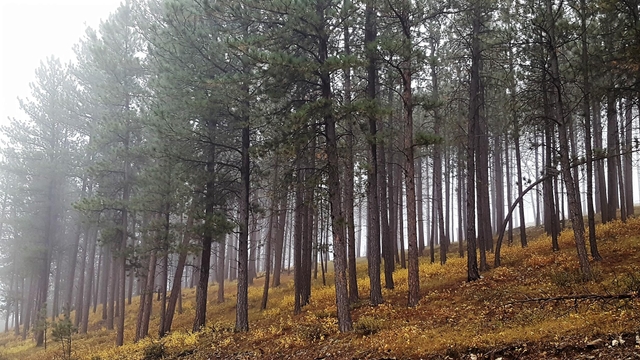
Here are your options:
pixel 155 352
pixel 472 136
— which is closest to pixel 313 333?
pixel 155 352

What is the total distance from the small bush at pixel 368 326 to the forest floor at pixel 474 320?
3 centimetres

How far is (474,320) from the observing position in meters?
10.6

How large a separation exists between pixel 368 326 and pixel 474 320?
9.42 feet

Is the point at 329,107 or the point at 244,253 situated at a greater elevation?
the point at 329,107

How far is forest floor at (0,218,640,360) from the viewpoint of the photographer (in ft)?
25.4

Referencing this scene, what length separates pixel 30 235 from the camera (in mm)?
31969

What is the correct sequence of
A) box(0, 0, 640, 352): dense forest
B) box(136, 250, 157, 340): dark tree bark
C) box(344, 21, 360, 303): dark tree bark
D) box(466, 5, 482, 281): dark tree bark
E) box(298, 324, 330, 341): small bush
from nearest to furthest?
box(298, 324, 330, 341): small bush, box(0, 0, 640, 352): dense forest, box(344, 21, 360, 303): dark tree bark, box(466, 5, 482, 281): dark tree bark, box(136, 250, 157, 340): dark tree bark

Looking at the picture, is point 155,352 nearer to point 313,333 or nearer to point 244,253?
point 244,253

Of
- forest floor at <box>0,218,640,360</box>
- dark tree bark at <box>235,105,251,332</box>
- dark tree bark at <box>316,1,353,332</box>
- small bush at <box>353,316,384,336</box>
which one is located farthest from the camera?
dark tree bark at <box>235,105,251,332</box>

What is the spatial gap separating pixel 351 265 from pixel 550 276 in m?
6.82

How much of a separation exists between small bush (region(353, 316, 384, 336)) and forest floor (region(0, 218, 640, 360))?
0.03 metres

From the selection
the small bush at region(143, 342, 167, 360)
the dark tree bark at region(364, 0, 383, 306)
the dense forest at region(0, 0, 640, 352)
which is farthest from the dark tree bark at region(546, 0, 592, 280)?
the small bush at region(143, 342, 167, 360)

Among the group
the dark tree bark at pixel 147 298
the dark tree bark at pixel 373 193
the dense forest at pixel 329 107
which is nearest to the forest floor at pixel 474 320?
the dark tree bark at pixel 373 193

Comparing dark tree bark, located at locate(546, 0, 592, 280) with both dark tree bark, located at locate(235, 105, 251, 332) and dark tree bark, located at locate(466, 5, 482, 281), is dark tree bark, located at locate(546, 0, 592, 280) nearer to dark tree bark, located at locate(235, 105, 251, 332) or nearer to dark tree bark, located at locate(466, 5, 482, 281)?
dark tree bark, located at locate(466, 5, 482, 281)
